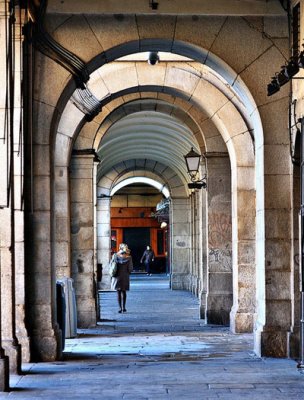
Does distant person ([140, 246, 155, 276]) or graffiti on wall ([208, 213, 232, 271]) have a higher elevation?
graffiti on wall ([208, 213, 232, 271])

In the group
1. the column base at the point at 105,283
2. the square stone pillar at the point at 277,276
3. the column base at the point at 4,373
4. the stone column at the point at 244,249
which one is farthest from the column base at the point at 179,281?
the column base at the point at 4,373

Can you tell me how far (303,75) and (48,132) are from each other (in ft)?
10.8

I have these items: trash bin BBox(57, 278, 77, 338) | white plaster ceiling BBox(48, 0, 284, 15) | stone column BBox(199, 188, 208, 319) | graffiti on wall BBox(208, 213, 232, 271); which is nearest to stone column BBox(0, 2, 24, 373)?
white plaster ceiling BBox(48, 0, 284, 15)

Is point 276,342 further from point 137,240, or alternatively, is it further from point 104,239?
point 137,240

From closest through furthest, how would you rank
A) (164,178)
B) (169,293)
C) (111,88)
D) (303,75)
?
(303,75) < (111,88) < (169,293) < (164,178)

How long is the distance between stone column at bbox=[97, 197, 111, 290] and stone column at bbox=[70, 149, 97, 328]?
12337 mm

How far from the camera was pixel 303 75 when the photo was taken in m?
11.5

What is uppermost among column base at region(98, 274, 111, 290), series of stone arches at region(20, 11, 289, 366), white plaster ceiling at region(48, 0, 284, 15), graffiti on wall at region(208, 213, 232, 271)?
white plaster ceiling at region(48, 0, 284, 15)

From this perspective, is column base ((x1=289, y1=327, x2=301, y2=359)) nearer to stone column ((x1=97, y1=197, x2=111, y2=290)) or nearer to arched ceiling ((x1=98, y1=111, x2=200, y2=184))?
arched ceiling ((x1=98, y1=111, x2=200, y2=184))

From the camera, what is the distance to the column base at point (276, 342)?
12234mm

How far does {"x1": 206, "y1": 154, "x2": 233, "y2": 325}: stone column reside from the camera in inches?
706

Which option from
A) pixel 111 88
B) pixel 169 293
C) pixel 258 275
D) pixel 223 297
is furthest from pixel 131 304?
pixel 258 275

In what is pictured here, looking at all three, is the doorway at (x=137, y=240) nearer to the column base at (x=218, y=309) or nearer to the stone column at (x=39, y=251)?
the column base at (x=218, y=309)

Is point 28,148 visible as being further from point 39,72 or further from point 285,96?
point 285,96
